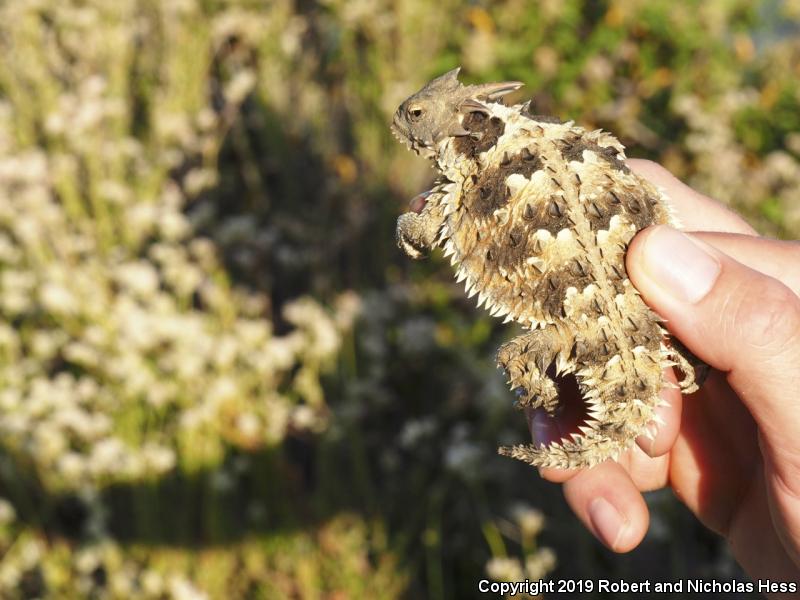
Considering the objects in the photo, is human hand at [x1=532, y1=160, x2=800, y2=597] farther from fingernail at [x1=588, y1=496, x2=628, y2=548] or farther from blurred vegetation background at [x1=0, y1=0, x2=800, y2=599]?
blurred vegetation background at [x1=0, y1=0, x2=800, y2=599]

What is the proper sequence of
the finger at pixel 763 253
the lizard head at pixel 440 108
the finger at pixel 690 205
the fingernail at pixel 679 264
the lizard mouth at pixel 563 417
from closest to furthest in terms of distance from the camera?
1. the fingernail at pixel 679 264
2. the lizard head at pixel 440 108
3. the finger at pixel 763 253
4. the lizard mouth at pixel 563 417
5. the finger at pixel 690 205

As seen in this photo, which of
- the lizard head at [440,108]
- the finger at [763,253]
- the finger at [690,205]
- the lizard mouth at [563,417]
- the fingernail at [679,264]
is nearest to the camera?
the fingernail at [679,264]

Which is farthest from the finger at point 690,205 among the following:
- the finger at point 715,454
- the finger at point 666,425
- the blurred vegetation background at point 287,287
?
the blurred vegetation background at point 287,287

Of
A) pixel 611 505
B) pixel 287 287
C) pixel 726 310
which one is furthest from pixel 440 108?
pixel 287 287

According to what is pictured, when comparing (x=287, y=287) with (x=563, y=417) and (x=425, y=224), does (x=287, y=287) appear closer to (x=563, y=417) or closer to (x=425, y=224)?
(x=563, y=417)

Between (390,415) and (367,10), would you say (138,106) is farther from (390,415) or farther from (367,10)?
(390,415)

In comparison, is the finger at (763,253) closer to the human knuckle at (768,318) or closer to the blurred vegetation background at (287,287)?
the human knuckle at (768,318)

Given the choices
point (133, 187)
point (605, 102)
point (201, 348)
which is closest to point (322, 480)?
point (201, 348)
